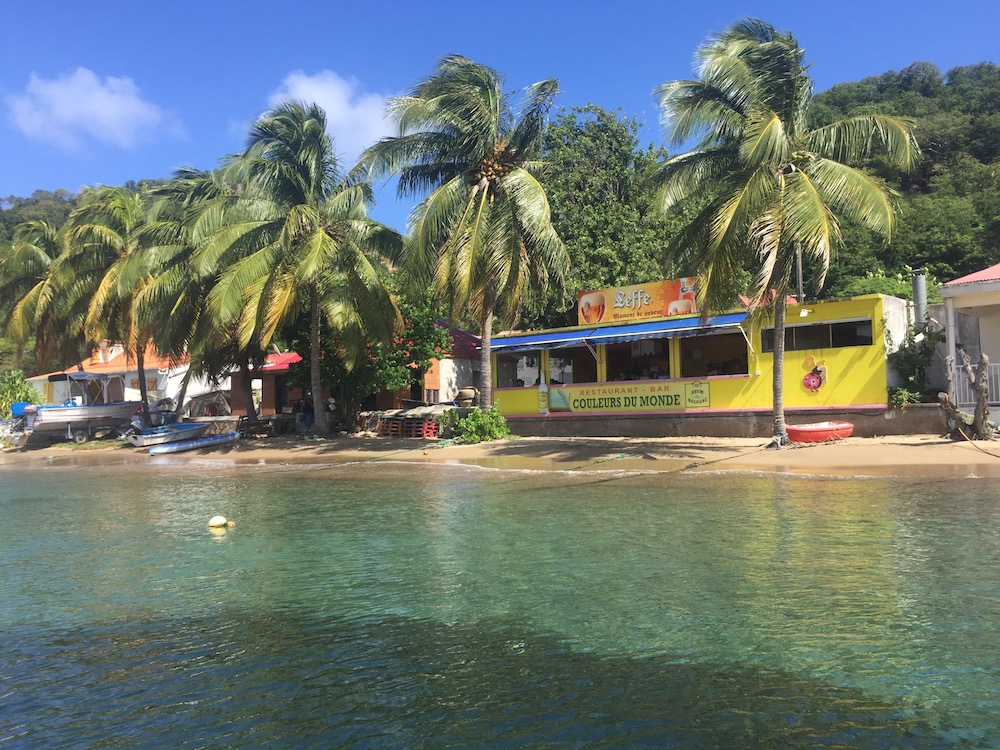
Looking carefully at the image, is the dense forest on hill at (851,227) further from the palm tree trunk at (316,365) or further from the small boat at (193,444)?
the small boat at (193,444)

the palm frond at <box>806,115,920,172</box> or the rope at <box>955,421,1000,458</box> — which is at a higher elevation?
the palm frond at <box>806,115,920,172</box>

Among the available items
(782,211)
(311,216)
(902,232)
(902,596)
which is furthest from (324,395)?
(902,232)

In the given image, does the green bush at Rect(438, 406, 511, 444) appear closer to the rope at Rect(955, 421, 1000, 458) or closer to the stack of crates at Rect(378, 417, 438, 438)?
the stack of crates at Rect(378, 417, 438, 438)

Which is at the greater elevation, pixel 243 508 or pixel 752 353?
pixel 752 353

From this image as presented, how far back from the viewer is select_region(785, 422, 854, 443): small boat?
17.9 meters

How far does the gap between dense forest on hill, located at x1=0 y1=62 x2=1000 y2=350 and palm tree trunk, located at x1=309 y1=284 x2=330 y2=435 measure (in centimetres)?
832

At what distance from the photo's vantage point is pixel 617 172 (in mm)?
33719

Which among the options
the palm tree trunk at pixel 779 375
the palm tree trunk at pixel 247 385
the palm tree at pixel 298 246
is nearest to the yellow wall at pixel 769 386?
the palm tree trunk at pixel 779 375

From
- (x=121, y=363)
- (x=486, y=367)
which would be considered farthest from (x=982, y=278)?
(x=121, y=363)

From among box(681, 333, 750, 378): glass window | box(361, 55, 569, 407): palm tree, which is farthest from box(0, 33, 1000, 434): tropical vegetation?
box(681, 333, 750, 378): glass window

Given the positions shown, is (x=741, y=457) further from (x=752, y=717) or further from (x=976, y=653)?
(x=752, y=717)

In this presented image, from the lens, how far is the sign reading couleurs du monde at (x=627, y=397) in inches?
850

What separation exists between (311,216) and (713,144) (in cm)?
1180

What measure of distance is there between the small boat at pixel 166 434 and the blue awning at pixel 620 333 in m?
11.8
